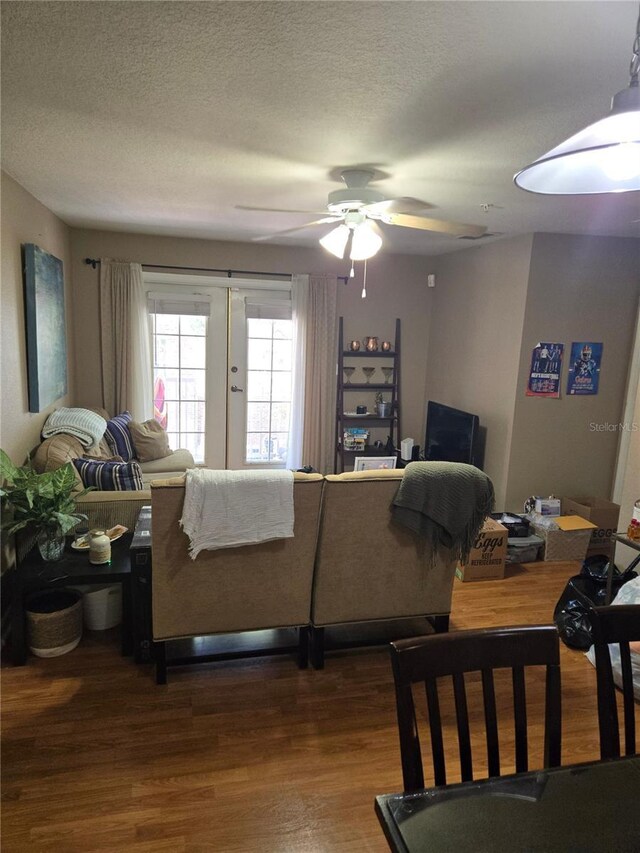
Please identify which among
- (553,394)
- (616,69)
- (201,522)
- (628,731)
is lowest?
(628,731)

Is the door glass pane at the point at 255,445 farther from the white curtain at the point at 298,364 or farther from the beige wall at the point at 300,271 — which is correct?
the beige wall at the point at 300,271

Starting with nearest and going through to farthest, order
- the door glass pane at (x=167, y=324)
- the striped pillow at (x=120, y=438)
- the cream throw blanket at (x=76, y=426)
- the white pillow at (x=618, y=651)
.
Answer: the white pillow at (x=618, y=651)
the cream throw blanket at (x=76, y=426)
the striped pillow at (x=120, y=438)
the door glass pane at (x=167, y=324)

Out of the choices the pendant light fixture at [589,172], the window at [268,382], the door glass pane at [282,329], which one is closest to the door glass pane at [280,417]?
the window at [268,382]

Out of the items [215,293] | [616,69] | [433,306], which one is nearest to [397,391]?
[433,306]

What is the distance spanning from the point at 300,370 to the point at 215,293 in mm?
1108

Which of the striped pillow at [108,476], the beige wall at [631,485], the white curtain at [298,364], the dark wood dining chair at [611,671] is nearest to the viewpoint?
the dark wood dining chair at [611,671]

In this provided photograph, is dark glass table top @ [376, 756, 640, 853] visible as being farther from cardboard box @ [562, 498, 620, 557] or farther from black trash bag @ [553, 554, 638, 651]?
cardboard box @ [562, 498, 620, 557]

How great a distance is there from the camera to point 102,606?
2902mm

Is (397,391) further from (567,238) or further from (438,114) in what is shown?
(438,114)

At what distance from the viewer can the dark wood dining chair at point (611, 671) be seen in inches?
56.2

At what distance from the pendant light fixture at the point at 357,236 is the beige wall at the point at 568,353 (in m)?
1.81

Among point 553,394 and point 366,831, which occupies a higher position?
point 553,394

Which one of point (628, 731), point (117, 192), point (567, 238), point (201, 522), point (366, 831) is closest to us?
point (628, 731)

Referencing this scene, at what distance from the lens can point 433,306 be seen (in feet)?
18.8
